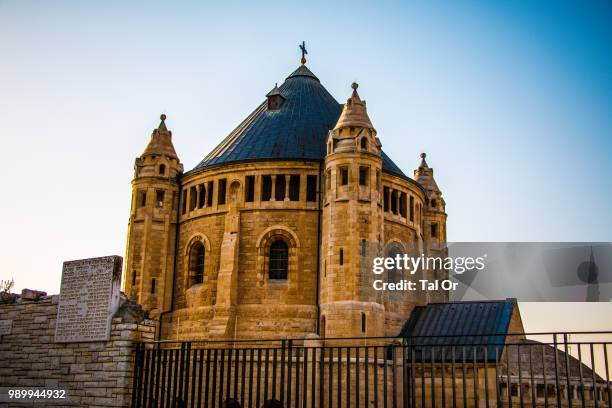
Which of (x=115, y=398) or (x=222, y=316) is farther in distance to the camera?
(x=222, y=316)

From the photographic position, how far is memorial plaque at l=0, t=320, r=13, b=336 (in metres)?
20.5

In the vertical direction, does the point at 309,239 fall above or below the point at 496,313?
above

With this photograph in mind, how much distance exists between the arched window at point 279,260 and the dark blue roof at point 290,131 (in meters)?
4.59

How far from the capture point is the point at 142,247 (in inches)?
1491

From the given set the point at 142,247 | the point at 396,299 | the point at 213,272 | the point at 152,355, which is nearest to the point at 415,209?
the point at 396,299

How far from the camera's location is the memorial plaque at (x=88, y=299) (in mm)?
18812

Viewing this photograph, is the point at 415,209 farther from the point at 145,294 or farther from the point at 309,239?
the point at 145,294

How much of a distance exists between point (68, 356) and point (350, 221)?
16.4 meters

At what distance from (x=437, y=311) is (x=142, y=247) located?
16.4m

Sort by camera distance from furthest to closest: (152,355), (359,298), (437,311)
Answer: (437,311) → (359,298) → (152,355)

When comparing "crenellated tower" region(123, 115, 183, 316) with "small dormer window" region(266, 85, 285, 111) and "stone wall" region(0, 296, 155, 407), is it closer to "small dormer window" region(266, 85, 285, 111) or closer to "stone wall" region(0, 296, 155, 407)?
"small dormer window" region(266, 85, 285, 111)

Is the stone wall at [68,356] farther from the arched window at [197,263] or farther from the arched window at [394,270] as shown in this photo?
the arched window at [394,270]

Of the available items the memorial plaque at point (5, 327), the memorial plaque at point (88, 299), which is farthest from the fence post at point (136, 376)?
the memorial plaque at point (5, 327)

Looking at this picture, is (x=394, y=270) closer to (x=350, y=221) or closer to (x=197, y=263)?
(x=350, y=221)
